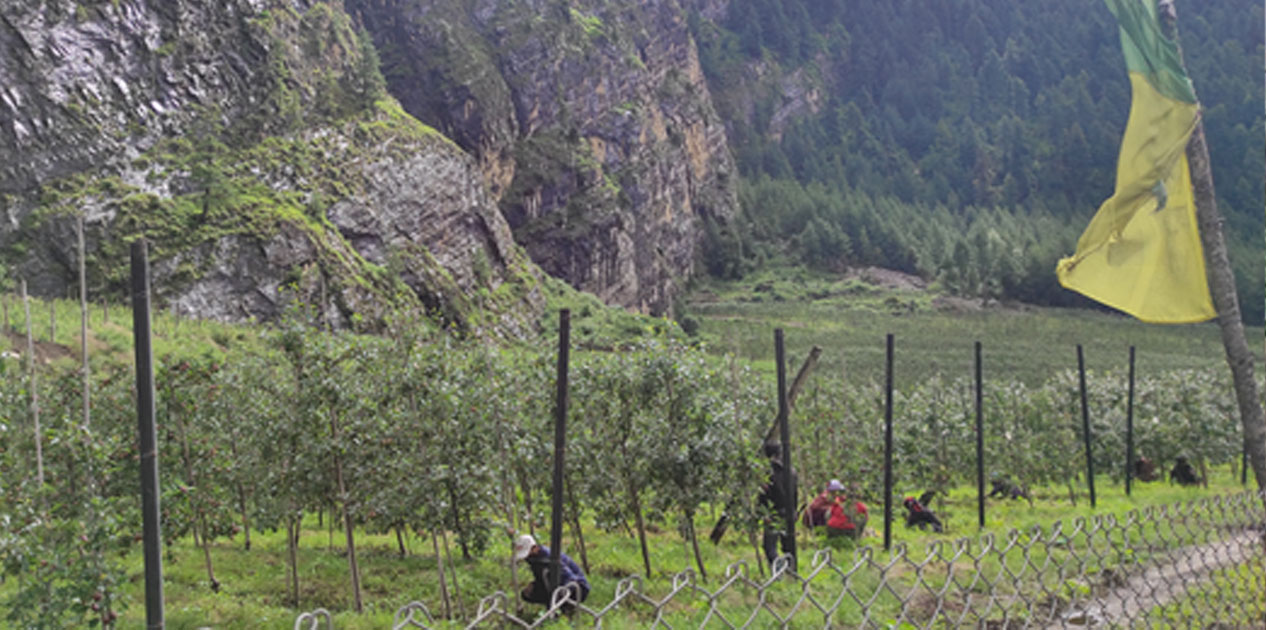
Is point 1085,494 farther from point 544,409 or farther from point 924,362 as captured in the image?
point 924,362

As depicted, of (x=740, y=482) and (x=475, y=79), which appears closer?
(x=740, y=482)

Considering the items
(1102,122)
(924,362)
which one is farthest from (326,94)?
(1102,122)

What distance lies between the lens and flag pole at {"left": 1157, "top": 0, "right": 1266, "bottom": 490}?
7008mm

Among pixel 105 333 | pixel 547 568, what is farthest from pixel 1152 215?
pixel 105 333

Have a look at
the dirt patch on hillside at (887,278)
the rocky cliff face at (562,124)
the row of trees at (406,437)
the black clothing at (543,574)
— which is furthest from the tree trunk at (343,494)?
the dirt patch on hillside at (887,278)

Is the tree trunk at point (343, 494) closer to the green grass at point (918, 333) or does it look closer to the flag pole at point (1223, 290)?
the flag pole at point (1223, 290)

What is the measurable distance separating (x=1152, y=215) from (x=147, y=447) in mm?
8180

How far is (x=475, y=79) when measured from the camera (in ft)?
310

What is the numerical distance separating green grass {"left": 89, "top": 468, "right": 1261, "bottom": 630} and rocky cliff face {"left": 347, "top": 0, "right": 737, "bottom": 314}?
3109 inches

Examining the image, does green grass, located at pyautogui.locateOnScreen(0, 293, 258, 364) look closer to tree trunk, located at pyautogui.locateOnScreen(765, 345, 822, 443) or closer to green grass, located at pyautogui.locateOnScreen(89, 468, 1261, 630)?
green grass, located at pyautogui.locateOnScreen(89, 468, 1261, 630)

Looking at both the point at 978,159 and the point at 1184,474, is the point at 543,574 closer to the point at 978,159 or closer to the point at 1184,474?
the point at 1184,474

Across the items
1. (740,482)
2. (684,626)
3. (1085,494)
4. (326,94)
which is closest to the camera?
(684,626)

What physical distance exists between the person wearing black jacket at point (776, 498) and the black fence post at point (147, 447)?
7725 mm

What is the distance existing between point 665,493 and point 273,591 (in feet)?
24.0
